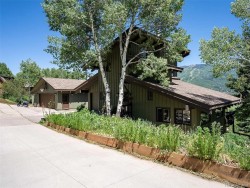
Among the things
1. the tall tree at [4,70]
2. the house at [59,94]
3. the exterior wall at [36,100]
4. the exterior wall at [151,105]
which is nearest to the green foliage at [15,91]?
the exterior wall at [36,100]

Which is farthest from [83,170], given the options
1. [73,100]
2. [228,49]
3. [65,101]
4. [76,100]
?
[76,100]

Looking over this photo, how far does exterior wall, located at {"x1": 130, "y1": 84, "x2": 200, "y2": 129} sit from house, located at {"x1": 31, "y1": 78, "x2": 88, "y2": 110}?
17486 mm

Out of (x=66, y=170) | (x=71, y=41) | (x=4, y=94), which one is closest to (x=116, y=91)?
(x=71, y=41)

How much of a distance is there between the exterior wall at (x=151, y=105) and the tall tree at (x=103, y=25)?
60.9 inches

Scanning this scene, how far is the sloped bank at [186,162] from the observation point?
5.62 m

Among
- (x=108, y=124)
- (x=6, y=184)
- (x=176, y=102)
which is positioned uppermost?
(x=176, y=102)

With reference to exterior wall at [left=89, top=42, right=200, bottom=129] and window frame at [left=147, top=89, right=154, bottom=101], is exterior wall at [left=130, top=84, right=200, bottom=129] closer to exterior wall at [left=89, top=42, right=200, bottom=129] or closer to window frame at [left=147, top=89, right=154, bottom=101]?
exterior wall at [left=89, top=42, right=200, bottom=129]

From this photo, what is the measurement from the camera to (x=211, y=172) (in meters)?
6.12

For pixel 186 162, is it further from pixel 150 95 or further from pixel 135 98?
pixel 135 98

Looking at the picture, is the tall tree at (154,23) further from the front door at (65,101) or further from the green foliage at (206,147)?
the front door at (65,101)

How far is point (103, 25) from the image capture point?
17.3 m

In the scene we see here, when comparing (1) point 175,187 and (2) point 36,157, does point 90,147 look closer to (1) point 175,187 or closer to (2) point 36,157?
(2) point 36,157

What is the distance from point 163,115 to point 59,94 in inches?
918

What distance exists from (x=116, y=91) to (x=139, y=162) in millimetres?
13004
